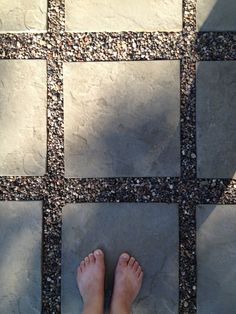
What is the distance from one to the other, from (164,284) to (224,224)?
31 cm

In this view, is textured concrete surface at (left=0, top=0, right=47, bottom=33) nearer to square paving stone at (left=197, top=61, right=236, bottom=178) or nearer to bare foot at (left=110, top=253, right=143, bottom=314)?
square paving stone at (left=197, top=61, right=236, bottom=178)

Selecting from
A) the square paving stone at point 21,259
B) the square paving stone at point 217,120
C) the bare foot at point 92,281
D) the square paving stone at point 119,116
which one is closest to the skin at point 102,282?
the bare foot at point 92,281

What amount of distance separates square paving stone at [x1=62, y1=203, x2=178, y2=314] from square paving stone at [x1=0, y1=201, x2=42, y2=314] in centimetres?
10

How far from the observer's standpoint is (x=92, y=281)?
5.48 feet

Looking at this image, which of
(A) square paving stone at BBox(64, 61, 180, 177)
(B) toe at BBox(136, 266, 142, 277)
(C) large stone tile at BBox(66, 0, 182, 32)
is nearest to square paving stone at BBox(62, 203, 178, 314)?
(B) toe at BBox(136, 266, 142, 277)

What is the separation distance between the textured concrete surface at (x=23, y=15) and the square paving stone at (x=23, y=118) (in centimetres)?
13

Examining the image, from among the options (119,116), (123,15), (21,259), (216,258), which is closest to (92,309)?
(21,259)

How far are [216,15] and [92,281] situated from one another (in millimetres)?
1078

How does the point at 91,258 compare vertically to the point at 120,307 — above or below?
above

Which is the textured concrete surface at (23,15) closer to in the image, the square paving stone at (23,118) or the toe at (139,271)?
the square paving stone at (23,118)

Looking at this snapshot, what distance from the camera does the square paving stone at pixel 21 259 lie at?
171 cm

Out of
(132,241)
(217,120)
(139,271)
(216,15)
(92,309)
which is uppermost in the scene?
(216,15)

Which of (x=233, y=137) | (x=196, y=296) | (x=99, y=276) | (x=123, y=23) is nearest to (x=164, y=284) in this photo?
(x=196, y=296)

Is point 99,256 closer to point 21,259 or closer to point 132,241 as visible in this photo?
point 132,241
